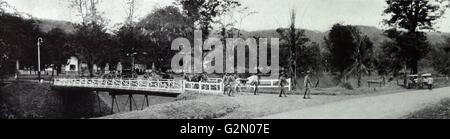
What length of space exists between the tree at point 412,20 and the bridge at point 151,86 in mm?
13541

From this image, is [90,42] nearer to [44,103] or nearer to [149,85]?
[44,103]

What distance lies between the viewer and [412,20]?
40406 millimetres

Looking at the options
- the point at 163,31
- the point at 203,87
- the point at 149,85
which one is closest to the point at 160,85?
the point at 149,85

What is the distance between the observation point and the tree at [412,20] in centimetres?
3997

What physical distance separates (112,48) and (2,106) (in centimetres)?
1936

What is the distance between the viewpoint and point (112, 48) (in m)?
54.5

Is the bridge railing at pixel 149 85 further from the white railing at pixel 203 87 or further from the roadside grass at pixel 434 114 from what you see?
the roadside grass at pixel 434 114

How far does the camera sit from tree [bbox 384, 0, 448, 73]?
3997cm

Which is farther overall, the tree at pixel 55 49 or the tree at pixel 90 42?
the tree at pixel 55 49

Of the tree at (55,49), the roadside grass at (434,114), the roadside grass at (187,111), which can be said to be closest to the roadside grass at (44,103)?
the roadside grass at (187,111)

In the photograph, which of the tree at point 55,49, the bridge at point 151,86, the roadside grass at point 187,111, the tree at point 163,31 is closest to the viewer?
the roadside grass at point 187,111

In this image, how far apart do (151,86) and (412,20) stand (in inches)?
948

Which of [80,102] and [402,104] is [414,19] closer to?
[402,104]
